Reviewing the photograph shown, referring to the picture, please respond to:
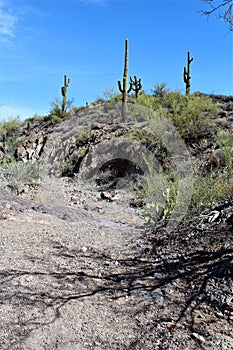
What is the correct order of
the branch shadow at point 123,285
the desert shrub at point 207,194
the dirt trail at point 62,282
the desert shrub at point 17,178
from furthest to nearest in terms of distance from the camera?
the desert shrub at point 17,178 → the desert shrub at point 207,194 → the branch shadow at point 123,285 → the dirt trail at point 62,282

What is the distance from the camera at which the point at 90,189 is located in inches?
384

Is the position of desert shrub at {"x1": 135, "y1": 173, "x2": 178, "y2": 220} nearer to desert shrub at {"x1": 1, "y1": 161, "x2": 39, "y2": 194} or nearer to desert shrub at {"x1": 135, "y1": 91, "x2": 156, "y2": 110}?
desert shrub at {"x1": 1, "y1": 161, "x2": 39, "y2": 194}

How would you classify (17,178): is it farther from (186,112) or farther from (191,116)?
(186,112)

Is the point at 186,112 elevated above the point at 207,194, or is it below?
above

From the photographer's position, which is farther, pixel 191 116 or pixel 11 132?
pixel 11 132

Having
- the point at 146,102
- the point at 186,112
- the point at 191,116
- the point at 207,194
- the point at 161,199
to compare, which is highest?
the point at 146,102

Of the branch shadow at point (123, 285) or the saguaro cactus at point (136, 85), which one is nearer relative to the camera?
the branch shadow at point (123, 285)

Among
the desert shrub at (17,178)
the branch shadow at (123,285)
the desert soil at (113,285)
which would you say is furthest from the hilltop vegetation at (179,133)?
the branch shadow at (123,285)

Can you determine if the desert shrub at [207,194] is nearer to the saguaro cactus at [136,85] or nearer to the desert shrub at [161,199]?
the desert shrub at [161,199]

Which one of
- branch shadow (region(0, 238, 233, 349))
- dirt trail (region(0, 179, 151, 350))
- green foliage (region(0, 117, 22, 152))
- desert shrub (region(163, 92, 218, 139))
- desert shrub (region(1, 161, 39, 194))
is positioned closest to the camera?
dirt trail (region(0, 179, 151, 350))

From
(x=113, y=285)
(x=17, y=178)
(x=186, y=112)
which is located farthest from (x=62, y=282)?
(x=186, y=112)

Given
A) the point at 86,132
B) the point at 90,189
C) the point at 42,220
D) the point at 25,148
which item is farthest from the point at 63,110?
the point at 42,220

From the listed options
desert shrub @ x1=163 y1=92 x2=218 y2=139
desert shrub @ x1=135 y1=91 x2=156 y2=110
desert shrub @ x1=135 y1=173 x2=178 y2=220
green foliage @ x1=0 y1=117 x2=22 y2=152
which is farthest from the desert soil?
green foliage @ x1=0 y1=117 x2=22 y2=152

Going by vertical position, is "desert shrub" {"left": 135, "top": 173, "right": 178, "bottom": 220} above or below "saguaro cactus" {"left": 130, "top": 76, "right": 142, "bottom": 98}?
below
